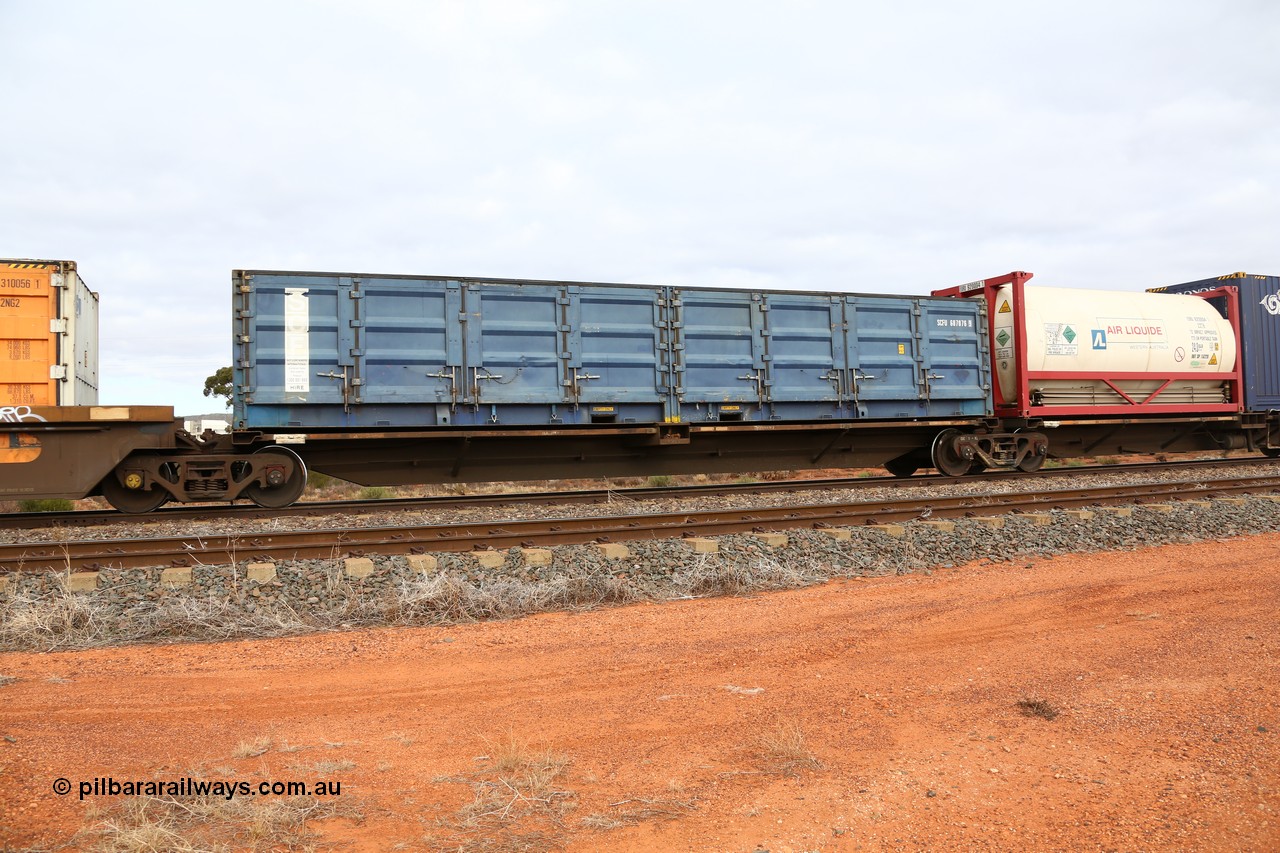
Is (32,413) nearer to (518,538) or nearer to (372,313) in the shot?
(372,313)

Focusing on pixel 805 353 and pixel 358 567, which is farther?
pixel 805 353

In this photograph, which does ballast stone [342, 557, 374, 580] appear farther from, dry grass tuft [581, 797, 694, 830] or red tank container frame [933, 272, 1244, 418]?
red tank container frame [933, 272, 1244, 418]

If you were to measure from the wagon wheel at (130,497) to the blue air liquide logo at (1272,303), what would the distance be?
21.1m

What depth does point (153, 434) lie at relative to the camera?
32.7 ft

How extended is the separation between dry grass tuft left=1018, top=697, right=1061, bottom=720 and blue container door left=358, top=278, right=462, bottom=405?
28.1ft

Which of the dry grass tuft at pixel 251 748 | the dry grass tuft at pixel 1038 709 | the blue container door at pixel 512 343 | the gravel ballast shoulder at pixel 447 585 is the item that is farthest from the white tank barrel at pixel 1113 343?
the dry grass tuft at pixel 251 748

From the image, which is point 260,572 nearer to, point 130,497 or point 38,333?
point 130,497

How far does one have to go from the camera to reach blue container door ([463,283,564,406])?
11.5 metres

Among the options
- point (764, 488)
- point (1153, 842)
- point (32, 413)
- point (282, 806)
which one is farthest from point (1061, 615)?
point (32, 413)

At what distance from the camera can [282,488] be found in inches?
427

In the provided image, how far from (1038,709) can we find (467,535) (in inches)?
210

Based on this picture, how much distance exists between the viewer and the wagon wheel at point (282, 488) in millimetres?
10711

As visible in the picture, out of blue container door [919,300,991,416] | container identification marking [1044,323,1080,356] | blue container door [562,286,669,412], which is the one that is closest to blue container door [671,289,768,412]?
blue container door [562,286,669,412]

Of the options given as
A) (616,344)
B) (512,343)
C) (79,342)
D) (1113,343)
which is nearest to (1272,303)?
(1113,343)
